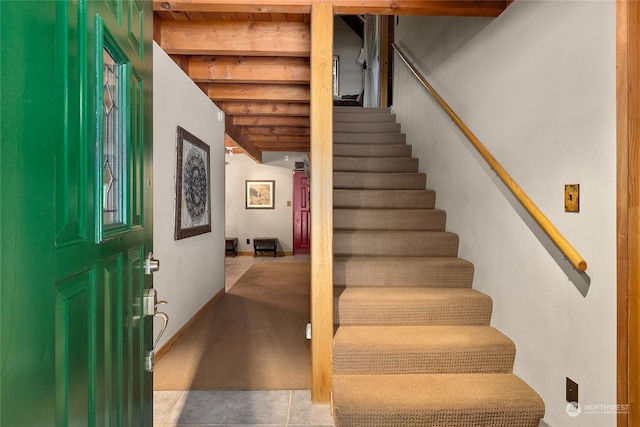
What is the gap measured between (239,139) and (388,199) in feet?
11.5

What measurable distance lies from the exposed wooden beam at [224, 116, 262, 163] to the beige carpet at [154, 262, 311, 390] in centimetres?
237

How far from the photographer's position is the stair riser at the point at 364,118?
4.73 meters

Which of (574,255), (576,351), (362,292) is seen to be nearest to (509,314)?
(576,351)

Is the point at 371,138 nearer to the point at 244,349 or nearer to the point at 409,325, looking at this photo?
the point at 409,325

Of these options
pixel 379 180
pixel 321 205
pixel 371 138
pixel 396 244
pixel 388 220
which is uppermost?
pixel 371 138

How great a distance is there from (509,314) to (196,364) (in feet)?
7.14

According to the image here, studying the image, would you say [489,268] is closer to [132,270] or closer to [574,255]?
[574,255]

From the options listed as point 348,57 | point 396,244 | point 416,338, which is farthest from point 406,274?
point 348,57

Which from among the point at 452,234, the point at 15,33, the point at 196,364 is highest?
the point at 15,33

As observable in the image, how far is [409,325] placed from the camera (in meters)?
2.34

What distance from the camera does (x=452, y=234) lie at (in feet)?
9.61

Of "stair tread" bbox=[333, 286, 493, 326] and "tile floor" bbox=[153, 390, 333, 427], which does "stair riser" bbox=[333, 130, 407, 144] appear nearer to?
"stair tread" bbox=[333, 286, 493, 326]

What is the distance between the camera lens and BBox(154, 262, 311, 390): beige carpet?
238cm

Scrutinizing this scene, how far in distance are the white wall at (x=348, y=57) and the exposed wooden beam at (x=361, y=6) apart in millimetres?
7995
